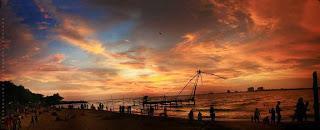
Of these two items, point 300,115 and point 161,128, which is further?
point 161,128

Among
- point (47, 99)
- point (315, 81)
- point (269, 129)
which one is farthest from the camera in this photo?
point (47, 99)

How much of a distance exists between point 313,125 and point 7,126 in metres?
25.9

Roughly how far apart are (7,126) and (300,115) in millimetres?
26827

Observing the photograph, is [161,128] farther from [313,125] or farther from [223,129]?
[313,125]

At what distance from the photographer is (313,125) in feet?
59.1

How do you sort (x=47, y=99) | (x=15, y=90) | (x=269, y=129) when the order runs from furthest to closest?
(x=47, y=99)
(x=15, y=90)
(x=269, y=129)

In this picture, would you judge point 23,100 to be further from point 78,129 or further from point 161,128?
point 161,128

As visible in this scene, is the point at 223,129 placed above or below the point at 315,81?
below

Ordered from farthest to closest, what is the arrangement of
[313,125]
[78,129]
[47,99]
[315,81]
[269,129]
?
[47,99] → [78,129] → [269,129] → [315,81] → [313,125]

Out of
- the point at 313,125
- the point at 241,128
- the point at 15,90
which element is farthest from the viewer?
the point at 15,90

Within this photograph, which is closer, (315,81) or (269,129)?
(315,81)

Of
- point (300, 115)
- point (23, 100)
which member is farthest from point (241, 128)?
point (23, 100)

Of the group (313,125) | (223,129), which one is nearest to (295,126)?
(313,125)

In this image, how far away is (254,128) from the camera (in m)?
26.9
